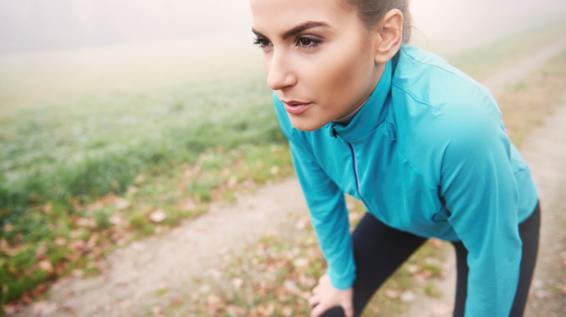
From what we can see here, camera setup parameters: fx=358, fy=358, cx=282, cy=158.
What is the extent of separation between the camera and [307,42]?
118 cm

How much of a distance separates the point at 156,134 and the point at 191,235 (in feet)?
8.54

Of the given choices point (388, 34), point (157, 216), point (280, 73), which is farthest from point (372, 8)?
point (157, 216)

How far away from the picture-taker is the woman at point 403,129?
1.13 metres

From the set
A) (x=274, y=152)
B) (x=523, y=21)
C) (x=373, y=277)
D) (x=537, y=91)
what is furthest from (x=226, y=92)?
(x=523, y=21)

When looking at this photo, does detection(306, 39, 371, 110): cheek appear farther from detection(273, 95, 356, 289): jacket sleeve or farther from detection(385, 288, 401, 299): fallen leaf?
detection(385, 288, 401, 299): fallen leaf

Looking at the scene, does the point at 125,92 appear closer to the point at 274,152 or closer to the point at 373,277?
the point at 274,152

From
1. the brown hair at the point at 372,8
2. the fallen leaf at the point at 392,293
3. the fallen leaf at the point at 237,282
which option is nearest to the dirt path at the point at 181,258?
the fallen leaf at the point at 392,293

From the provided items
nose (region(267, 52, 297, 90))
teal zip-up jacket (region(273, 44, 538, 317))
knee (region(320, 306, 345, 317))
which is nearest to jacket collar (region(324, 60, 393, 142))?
teal zip-up jacket (region(273, 44, 538, 317))

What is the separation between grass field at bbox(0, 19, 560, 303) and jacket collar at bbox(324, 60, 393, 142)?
3116 millimetres

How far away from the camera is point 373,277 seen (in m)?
2.02

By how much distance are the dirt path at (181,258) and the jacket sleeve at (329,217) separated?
131 centimetres

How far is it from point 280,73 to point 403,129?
1.58 feet

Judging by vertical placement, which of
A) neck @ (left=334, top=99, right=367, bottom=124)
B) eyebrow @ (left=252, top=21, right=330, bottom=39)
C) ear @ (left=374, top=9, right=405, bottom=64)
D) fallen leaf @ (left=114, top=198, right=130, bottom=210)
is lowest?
fallen leaf @ (left=114, top=198, right=130, bottom=210)

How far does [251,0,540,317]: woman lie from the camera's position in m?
1.13
